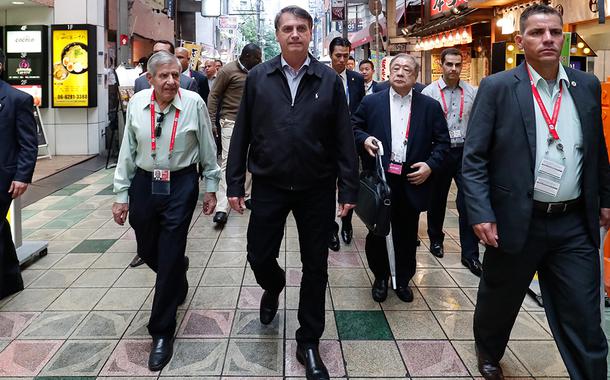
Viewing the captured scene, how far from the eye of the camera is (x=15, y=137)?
4.04 meters

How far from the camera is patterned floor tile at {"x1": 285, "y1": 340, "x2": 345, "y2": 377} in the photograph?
316 centimetres

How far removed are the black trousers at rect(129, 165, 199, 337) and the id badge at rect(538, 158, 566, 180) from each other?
6.97ft

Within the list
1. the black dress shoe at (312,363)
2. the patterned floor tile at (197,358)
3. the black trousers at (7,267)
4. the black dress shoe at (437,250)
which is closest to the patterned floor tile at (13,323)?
the black trousers at (7,267)

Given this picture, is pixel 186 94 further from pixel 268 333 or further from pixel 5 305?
pixel 5 305

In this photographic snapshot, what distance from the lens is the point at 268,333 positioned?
144 inches

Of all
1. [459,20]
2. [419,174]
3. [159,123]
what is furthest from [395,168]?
[459,20]

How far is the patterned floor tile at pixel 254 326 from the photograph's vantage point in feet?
12.0

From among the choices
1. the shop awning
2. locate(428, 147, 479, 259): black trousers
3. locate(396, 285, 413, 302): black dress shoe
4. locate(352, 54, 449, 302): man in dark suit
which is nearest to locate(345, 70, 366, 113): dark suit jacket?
locate(428, 147, 479, 259): black trousers

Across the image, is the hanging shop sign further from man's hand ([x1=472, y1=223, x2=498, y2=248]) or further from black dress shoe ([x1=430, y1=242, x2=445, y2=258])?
man's hand ([x1=472, y1=223, x2=498, y2=248])

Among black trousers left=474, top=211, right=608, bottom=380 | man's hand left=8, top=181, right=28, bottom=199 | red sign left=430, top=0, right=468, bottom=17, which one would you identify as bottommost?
black trousers left=474, top=211, right=608, bottom=380

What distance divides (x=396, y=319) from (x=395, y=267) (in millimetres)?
493

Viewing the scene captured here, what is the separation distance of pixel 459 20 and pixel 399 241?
874 cm

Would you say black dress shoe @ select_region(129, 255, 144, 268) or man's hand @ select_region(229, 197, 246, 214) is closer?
man's hand @ select_region(229, 197, 246, 214)

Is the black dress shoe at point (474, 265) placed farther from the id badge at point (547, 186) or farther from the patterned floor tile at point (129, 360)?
the patterned floor tile at point (129, 360)
